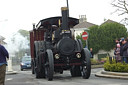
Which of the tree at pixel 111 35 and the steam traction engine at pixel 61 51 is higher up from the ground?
the tree at pixel 111 35

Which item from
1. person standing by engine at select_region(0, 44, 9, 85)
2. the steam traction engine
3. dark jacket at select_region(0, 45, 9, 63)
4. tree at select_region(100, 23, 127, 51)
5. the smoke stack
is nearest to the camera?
person standing by engine at select_region(0, 44, 9, 85)

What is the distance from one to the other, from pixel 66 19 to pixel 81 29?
7769 centimetres

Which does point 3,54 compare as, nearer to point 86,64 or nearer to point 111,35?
point 86,64

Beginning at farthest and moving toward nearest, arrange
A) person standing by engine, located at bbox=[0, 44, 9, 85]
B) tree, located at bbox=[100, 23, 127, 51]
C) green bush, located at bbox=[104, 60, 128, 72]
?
tree, located at bbox=[100, 23, 127, 51], green bush, located at bbox=[104, 60, 128, 72], person standing by engine, located at bbox=[0, 44, 9, 85]

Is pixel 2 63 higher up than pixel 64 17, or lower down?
lower down

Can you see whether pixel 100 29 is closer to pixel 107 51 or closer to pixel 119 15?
pixel 107 51

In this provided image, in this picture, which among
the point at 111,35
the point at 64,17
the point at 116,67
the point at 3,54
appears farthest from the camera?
the point at 111,35

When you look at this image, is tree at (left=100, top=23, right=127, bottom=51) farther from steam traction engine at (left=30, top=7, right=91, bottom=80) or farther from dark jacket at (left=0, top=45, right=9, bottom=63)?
dark jacket at (left=0, top=45, right=9, bottom=63)

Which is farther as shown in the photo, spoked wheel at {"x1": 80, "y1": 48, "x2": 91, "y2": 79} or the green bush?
the green bush

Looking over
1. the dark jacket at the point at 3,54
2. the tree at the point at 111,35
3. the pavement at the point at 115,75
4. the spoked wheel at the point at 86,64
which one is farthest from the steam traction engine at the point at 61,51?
the tree at the point at 111,35

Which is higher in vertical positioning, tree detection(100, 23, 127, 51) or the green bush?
tree detection(100, 23, 127, 51)

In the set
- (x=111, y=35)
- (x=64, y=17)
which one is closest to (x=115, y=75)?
(x=64, y=17)

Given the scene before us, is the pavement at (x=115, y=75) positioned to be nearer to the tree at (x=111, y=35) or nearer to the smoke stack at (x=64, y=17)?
the smoke stack at (x=64, y=17)

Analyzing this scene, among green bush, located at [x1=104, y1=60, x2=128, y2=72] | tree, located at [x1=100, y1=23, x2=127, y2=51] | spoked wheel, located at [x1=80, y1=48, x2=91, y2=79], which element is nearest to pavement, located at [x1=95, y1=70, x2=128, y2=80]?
green bush, located at [x1=104, y1=60, x2=128, y2=72]
